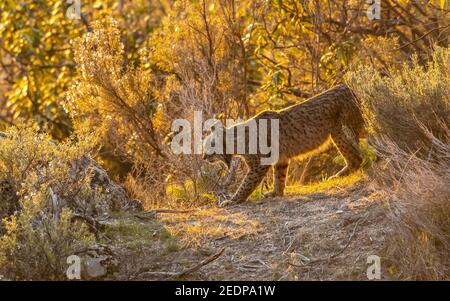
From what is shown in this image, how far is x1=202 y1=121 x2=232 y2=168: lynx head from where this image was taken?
9.78 metres

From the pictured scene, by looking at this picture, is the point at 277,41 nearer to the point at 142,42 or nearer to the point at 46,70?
the point at 142,42

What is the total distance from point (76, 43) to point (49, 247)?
16.3 ft

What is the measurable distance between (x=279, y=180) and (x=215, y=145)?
32.7 inches

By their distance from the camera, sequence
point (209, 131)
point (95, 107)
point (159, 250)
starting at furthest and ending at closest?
point (95, 107)
point (209, 131)
point (159, 250)

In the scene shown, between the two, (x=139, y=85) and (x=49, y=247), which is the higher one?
(x=139, y=85)

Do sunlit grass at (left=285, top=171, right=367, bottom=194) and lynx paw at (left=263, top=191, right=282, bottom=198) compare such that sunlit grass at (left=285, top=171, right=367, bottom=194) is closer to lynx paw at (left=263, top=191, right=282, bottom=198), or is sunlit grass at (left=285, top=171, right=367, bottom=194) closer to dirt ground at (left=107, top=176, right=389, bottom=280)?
lynx paw at (left=263, top=191, right=282, bottom=198)

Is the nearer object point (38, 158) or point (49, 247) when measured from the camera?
point (49, 247)

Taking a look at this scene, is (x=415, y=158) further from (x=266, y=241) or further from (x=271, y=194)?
(x=271, y=194)

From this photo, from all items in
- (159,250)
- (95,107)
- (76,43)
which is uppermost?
(76,43)

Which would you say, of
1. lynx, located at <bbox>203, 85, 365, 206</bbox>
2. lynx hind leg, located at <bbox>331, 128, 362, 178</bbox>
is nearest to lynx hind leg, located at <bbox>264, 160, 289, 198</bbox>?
lynx, located at <bbox>203, 85, 365, 206</bbox>

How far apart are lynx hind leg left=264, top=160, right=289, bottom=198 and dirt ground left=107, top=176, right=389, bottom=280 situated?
830mm

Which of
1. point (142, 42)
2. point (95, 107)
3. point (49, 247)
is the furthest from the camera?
point (142, 42)

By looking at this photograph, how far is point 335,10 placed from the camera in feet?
41.1

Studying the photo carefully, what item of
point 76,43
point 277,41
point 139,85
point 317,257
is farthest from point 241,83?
point 317,257
